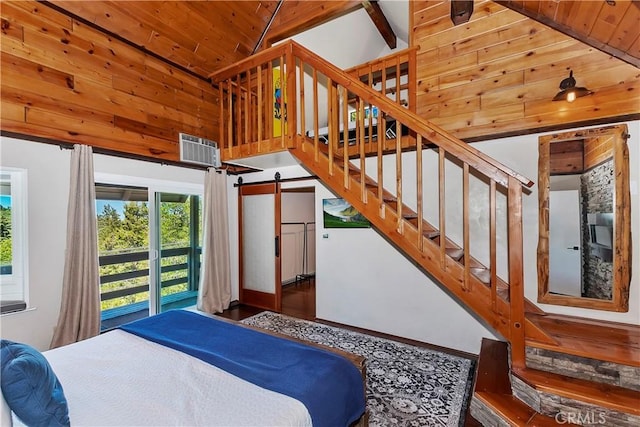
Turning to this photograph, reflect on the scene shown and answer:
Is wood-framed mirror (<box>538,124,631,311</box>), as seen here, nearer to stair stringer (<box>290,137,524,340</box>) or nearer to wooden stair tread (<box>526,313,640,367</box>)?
wooden stair tread (<box>526,313,640,367</box>)

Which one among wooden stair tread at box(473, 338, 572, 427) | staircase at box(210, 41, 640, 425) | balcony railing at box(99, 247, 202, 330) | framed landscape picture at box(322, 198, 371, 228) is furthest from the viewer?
framed landscape picture at box(322, 198, 371, 228)

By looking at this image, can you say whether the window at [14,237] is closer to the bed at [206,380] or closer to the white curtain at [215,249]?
the bed at [206,380]

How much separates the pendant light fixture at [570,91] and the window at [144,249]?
457 cm

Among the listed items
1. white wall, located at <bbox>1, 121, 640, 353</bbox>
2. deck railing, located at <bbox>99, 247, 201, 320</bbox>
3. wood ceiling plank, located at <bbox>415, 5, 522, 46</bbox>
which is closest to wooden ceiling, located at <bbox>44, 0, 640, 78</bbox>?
wood ceiling plank, located at <bbox>415, 5, 522, 46</bbox>

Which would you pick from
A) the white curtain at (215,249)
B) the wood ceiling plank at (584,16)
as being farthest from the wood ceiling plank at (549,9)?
the white curtain at (215,249)

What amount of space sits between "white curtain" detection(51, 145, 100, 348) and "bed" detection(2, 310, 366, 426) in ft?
3.63

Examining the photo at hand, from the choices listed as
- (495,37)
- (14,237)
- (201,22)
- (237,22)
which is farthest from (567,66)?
(14,237)

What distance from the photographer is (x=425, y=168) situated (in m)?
3.42

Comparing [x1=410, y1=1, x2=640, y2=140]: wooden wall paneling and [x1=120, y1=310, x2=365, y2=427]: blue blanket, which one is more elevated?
[x1=410, y1=1, x2=640, y2=140]: wooden wall paneling

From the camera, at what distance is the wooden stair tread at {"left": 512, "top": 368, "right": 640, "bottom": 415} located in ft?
5.64

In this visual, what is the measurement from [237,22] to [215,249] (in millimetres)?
3325

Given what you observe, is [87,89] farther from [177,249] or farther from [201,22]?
[177,249]

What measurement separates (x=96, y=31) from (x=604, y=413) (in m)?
5.36

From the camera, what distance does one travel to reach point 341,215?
4.05 m
